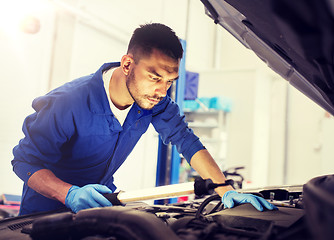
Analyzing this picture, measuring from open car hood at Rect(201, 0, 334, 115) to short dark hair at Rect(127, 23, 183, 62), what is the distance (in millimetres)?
194

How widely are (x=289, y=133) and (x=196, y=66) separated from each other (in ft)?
7.24

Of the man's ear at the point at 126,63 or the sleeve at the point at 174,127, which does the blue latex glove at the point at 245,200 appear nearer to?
the sleeve at the point at 174,127

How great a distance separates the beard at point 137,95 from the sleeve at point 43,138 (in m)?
0.30

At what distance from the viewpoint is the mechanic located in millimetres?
1196

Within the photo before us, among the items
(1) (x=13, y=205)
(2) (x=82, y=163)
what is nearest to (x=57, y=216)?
(2) (x=82, y=163)

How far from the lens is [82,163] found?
1.46 metres

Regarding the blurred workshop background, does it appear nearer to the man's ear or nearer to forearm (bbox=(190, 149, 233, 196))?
forearm (bbox=(190, 149, 233, 196))

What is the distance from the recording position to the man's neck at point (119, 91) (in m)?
1.52

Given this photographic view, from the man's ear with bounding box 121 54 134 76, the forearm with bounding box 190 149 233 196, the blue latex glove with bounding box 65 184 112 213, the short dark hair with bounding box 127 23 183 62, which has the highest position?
the short dark hair with bounding box 127 23 183 62

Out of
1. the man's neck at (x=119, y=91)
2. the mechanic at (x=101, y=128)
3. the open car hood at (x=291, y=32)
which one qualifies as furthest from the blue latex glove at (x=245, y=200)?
the man's neck at (x=119, y=91)

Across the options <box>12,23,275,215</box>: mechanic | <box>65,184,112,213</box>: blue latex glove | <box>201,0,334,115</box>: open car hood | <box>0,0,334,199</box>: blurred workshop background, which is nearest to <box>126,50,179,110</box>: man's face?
<box>12,23,275,215</box>: mechanic

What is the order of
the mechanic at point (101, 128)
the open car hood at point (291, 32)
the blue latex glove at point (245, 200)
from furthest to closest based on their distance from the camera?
the mechanic at point (101, 128) → the blue latex glove at point (245, 200) → the open car hood at point (291, 32)

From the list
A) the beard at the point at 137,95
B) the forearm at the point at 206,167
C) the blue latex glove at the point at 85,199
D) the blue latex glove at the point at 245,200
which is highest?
the beard at the point at 137,95

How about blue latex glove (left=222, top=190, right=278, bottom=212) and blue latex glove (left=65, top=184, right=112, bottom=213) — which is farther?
blue latex glove (left=65, top=184, right=112, bottom=213)
